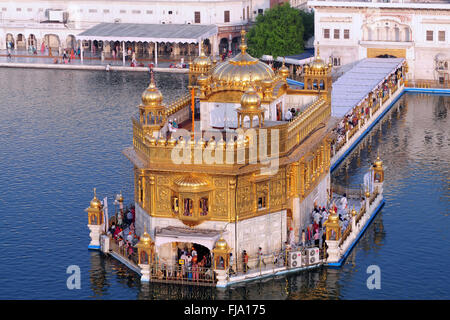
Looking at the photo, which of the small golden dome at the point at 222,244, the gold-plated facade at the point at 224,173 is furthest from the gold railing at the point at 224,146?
the small golden dome at the point at 222,244

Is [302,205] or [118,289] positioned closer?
[118,289]

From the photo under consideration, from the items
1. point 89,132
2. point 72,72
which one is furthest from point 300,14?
point 89,132

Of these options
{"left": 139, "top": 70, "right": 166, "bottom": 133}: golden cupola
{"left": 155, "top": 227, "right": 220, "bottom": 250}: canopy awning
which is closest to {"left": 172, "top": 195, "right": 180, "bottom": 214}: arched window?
{"left": 155, "top": 227, "right": 220, "bottom": 250}: canopy awning

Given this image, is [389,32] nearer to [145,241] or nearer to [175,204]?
[175,204]

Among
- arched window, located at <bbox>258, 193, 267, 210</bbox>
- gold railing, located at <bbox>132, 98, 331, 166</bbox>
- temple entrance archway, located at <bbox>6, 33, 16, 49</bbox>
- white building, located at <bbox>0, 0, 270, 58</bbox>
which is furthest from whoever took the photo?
temple entrance archway, located at <bbox>6, 33, 16, 49</bbox>

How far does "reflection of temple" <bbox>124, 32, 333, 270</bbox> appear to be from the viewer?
6300 centimetres

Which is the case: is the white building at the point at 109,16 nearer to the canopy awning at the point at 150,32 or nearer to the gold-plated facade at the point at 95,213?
the canopy awning at the point at 150,32

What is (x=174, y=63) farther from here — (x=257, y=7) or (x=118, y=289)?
(x=118, y=289)

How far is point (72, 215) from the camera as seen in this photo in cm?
7712

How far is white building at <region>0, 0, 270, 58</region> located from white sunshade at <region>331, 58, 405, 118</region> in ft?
77.9

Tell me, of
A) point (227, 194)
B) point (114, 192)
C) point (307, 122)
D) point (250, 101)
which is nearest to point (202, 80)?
point (307, 122)

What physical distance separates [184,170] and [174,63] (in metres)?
77.9

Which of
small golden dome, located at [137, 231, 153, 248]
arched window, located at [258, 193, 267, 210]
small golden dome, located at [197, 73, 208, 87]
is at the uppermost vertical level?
small golden dome, located at [197, 73, 208, 87]

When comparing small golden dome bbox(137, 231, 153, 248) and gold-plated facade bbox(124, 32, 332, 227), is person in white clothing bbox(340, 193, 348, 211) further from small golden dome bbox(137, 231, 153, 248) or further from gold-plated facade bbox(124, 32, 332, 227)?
small golden dome bbox(137, 231, 153, 248)
